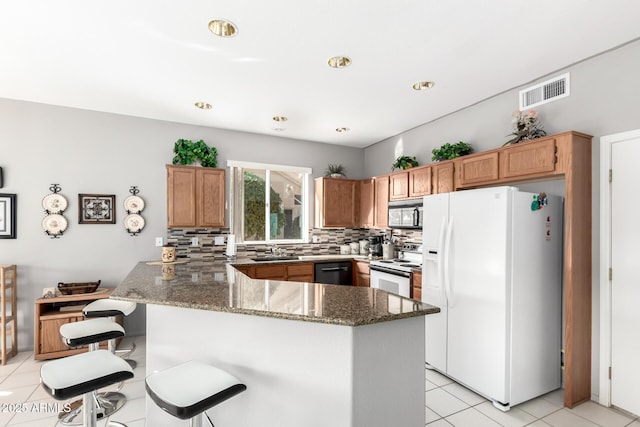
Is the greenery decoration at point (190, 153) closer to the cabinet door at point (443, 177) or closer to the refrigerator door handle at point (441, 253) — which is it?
the cabinet door at point (443, 177)

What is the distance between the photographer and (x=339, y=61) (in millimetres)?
2682

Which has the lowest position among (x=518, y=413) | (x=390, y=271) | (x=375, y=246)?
(x=518, y=413)

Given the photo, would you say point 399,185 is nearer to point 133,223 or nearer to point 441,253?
point 441,253

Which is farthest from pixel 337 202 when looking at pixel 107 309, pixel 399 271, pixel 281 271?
pixel 107 309

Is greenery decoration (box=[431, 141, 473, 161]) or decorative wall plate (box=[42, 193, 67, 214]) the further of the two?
decorative wall plate (box=[42, 193, 67, 214])

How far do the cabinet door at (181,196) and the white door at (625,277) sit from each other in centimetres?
429

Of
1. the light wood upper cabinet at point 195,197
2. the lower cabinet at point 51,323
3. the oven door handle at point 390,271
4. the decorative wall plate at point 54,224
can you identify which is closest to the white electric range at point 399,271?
the oven door handle at point 390,271

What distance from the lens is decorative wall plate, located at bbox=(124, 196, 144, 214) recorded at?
4.08 meters

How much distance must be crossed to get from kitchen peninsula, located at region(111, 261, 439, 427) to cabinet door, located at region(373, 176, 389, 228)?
2.87m

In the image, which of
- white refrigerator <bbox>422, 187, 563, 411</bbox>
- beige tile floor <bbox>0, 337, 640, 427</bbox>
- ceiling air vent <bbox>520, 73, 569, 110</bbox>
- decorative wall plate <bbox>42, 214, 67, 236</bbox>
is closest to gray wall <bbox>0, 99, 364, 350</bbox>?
decorative wall plate <bbox>42, 214, 67, 236</bbox>

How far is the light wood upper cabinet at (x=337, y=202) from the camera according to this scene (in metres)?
5.11

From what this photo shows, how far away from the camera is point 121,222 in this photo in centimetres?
407

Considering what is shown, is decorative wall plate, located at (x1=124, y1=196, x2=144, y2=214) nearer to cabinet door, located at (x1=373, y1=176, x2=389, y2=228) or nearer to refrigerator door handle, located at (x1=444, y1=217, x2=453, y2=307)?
cabinet door, located at (x1=373, y1=176, x2=389, y2=228)

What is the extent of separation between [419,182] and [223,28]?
2.78 meters
